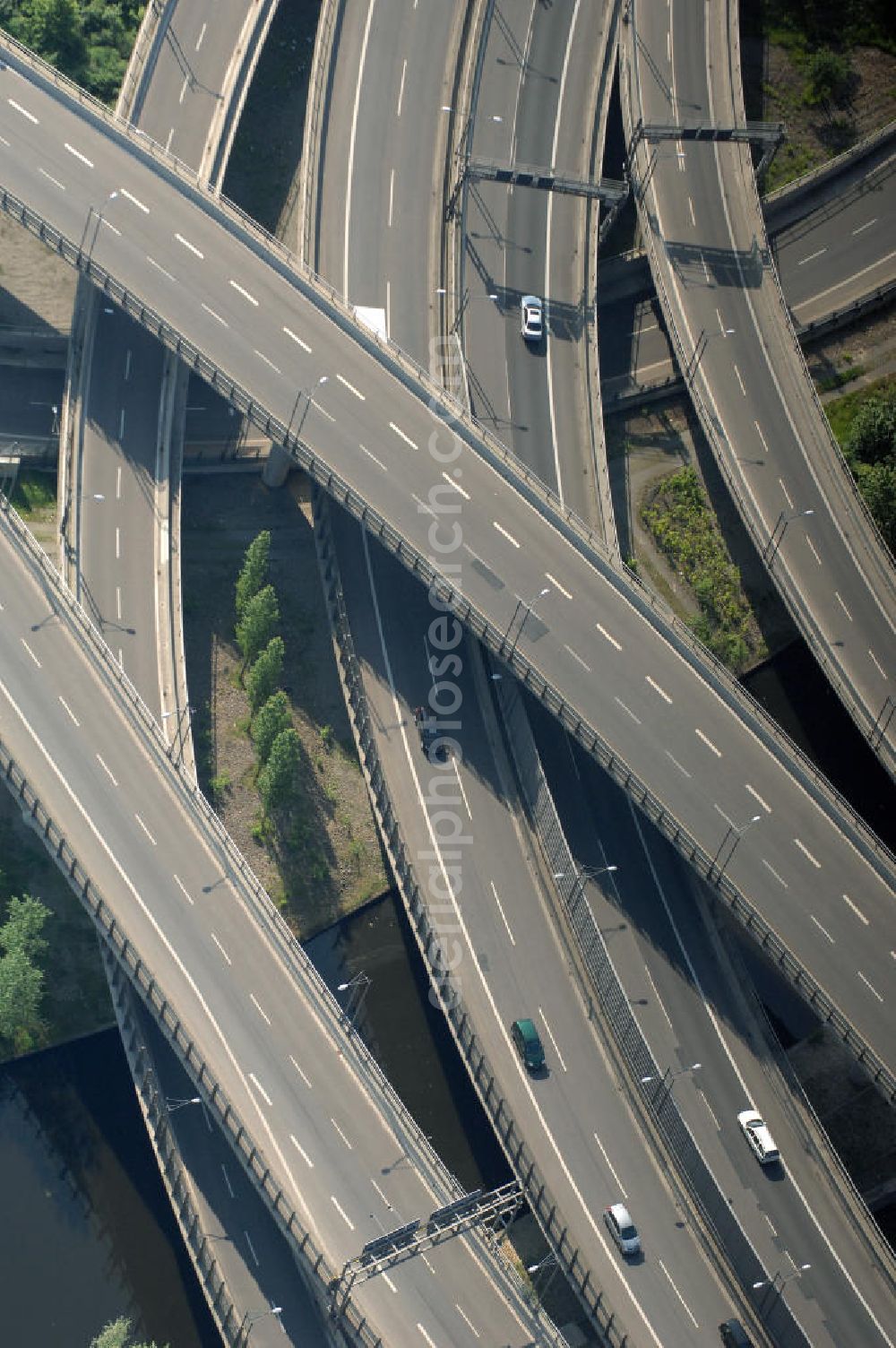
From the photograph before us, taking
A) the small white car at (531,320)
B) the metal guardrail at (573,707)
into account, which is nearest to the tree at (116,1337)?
the metal guardrail at (573,707)

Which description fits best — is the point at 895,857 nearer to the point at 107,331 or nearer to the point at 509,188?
the point at 509,188

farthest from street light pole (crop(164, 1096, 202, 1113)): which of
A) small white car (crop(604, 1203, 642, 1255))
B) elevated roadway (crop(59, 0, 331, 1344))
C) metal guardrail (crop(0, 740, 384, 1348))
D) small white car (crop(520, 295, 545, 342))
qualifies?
small white car (crop(520, 295, 545, 342))

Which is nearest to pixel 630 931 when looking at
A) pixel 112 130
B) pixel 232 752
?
pixel 232 752

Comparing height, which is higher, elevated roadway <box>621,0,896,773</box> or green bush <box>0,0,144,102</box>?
green bush <box>0,0,144,102</box>

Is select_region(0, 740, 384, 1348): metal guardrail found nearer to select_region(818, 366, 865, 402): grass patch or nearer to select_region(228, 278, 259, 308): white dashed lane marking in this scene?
select_region(228, 278, 259, 308): white dashed lane marking

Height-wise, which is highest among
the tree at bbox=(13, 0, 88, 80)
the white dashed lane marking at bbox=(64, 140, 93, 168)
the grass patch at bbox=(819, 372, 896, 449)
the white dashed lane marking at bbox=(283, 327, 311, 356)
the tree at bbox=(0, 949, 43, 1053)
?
the tree at bbox=(13, 0, 88, 80)

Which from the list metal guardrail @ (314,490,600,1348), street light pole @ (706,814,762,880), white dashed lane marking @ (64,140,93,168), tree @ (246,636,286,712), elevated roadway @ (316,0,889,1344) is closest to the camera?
metal guardrail @ (314,490,600,1348)
